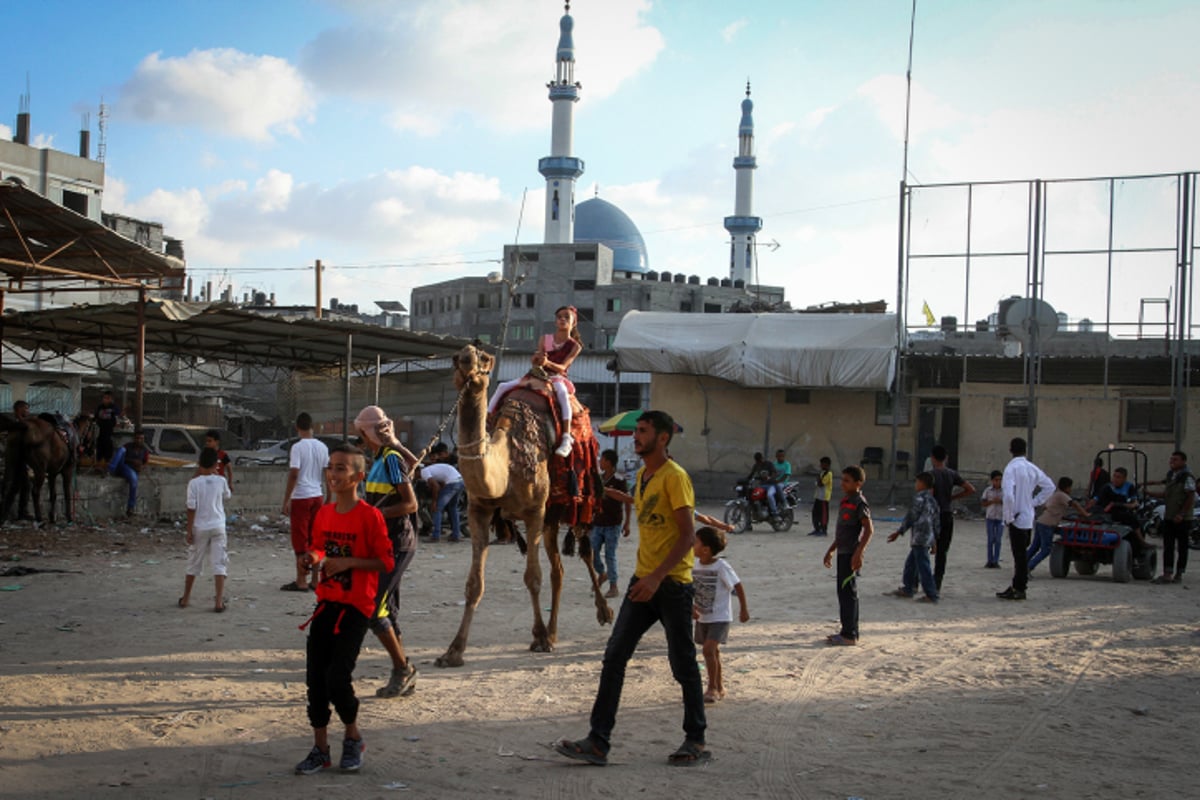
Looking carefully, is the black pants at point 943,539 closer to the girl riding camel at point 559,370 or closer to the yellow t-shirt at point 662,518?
the girl riding camel at point 559,370

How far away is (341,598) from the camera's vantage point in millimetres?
5645

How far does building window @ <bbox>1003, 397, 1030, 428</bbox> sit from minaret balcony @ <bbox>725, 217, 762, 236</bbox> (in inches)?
2252

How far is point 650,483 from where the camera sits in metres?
6.17

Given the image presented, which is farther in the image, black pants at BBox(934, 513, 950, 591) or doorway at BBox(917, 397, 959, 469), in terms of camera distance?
doorway at BBox(917, 397, 959, 469)

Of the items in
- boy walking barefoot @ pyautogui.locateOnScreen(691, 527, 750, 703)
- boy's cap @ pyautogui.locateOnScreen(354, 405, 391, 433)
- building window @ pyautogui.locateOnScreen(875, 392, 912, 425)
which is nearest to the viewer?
boy's cap @ pyautogui.locateOnScreen(354, 405, 391, 433)

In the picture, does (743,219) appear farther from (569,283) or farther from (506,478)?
(506,478)

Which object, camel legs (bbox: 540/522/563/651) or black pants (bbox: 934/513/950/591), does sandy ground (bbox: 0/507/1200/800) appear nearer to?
camel legs (bbox: 540/522/563/651)

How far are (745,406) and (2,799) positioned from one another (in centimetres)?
2773

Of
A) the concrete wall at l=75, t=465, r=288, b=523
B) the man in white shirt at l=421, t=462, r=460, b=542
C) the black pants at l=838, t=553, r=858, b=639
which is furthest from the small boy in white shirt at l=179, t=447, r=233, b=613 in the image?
the concrete wall at l=75, t=465, r=288, b=523

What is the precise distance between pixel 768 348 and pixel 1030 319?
688cm

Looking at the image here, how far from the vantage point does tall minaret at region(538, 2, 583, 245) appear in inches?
2862

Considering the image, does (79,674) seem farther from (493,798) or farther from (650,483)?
(650,483)

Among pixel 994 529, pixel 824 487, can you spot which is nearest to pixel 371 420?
pixel 994 529

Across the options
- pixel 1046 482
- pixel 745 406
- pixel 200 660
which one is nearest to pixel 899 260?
pixel 745 406
